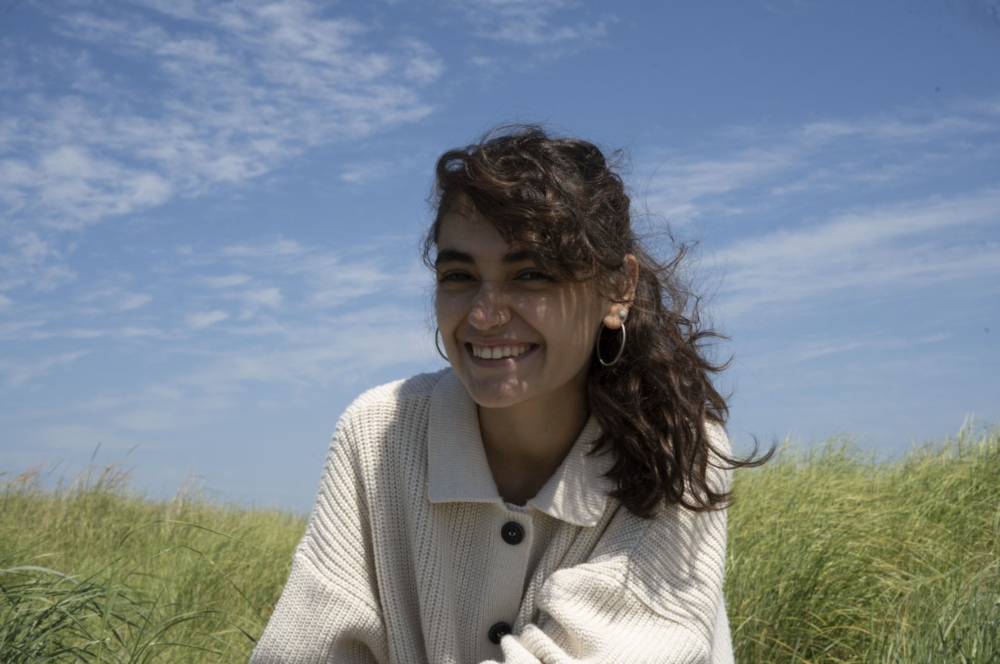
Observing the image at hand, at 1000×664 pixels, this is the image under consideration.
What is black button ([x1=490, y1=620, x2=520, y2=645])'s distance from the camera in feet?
7.98

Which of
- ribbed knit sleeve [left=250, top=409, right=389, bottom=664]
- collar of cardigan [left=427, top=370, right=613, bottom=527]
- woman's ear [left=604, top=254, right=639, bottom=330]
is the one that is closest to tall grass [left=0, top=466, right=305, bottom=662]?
ribbed knit sleeve [left=250, top=409, right=389, bottom=664]

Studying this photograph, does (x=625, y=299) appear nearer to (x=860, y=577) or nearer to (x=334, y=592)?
(x=334, y=592)

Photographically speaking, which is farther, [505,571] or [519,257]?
[505,571]

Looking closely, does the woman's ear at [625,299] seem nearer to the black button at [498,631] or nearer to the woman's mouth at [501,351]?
the woman's mouth at [501,351]

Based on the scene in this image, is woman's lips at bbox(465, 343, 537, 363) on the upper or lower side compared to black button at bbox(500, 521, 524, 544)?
upper

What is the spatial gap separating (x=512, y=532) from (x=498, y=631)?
0.25 meters

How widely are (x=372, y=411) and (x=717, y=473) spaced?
0.95 m

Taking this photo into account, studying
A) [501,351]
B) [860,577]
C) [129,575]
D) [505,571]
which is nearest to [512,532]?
[505,571]

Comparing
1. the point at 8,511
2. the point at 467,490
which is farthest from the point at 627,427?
the point at 8,511

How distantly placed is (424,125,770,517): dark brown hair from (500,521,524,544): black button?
262 millimetres

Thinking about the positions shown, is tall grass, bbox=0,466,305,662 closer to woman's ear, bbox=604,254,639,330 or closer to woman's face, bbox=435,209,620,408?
woman's face, bbox=435,209,620,408

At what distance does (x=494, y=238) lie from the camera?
2318 millimetres

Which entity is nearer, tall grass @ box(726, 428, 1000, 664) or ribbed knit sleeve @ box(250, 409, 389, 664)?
ribbed knit sleeve @ box(250, 409, 389, 664)

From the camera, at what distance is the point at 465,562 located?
97.0 inches
